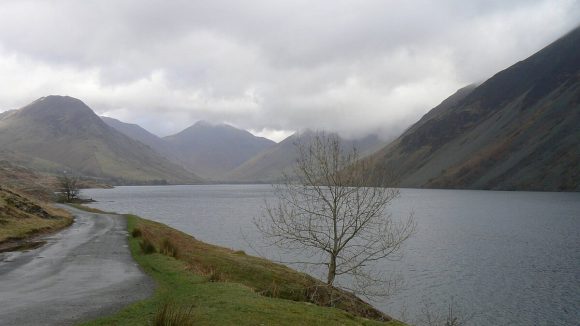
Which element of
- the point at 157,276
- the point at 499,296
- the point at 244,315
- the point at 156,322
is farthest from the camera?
the point at 499,296

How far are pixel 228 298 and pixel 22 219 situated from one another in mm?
42240

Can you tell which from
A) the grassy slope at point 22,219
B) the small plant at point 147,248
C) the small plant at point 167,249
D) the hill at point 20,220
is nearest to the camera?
the small plant at point 167,249

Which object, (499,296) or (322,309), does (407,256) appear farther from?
(322,309)

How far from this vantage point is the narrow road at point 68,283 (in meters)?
18.8

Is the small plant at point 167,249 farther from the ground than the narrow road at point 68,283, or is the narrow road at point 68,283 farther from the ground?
the small plant at point 167,249

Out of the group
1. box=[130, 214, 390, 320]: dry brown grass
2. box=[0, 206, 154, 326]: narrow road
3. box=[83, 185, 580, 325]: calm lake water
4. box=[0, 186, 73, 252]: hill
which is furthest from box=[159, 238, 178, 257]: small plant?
box=[83, 185, 580, 325]: calm lake water

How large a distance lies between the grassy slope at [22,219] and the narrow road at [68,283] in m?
5.75

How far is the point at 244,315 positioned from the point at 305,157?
12.7m

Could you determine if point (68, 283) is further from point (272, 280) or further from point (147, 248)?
point (272, 280)

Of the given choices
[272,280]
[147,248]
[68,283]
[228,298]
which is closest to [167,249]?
[147,248]

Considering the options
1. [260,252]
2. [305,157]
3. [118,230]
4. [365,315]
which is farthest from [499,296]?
[118,230]

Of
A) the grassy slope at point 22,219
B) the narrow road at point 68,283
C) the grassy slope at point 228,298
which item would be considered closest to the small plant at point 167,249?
the grassy slope at point 228,298

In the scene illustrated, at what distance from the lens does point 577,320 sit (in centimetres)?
3331

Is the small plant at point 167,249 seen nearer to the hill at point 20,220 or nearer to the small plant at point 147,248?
the small plant at point 147,248
